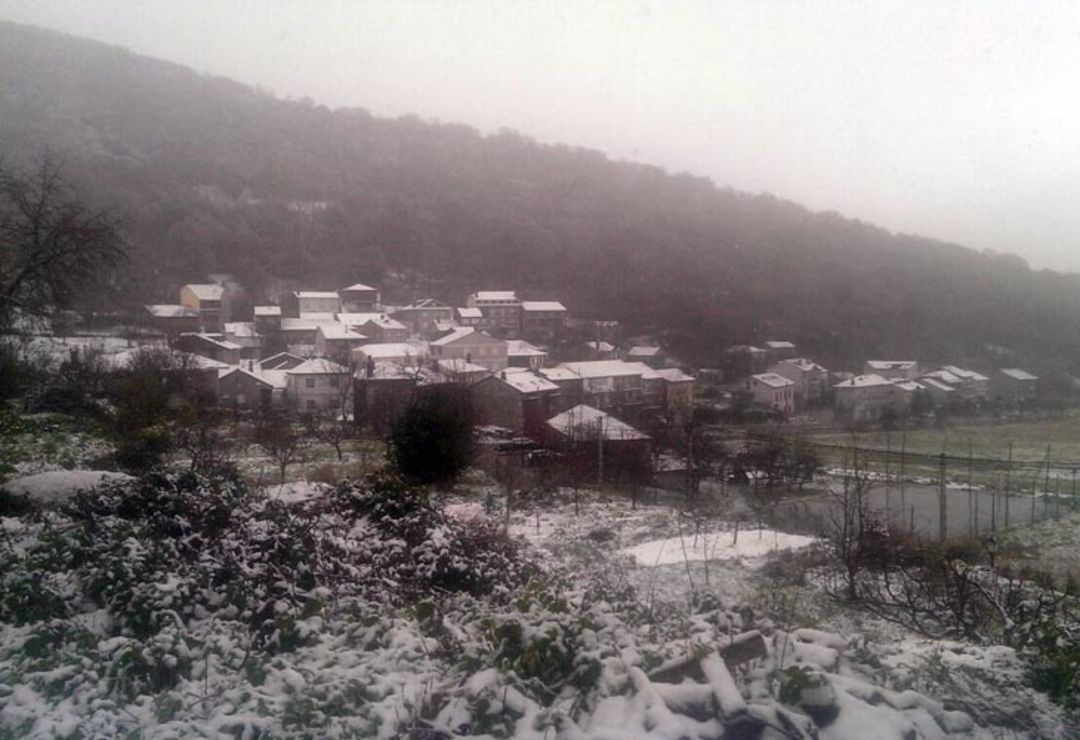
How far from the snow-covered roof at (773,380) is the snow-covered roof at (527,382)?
1.96 m

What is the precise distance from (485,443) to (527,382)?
1104 millimetres

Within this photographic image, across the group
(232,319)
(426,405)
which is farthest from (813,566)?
(232,319)

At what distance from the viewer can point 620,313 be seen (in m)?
7.14

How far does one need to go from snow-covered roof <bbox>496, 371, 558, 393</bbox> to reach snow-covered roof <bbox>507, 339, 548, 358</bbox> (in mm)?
195

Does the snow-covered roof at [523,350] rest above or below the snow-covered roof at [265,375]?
above

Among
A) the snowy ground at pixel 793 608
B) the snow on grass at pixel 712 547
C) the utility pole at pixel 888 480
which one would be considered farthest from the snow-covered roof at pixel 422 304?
the utility pole at pixel 888 480

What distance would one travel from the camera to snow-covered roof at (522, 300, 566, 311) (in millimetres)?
7652

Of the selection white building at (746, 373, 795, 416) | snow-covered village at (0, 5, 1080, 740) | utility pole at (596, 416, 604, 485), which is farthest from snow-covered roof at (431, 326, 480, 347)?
white building at (746, 373, 795, 416)

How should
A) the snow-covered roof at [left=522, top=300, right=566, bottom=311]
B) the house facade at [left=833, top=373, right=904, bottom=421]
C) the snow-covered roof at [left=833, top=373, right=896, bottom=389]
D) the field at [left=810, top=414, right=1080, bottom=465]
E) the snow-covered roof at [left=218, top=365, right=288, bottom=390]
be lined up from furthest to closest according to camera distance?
1. the snow-covered roof at [left=522, top=300, right=566, bottom=311]
2. the snow-covered roof at [left=218, top=365, right=288, bottom=390]
3. the snow-covered roof at [left=833, top=373, right=896, bottom=389]
4. the house facade at [left=833, top=373, right=904, bottom=421]
5. the field at [left=810, top=414, right=1080, bottom=465]

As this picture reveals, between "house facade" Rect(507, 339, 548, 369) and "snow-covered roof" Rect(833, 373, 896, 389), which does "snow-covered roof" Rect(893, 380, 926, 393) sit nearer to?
"snow-covered roof" Rect(833, 373, 896, 389)

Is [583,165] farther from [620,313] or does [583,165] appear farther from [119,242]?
[119,242]

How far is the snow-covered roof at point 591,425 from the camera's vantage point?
660 centimetres

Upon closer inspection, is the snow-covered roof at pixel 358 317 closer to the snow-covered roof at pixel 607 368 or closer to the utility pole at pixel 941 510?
the snow-covered roof at pixel 607 368

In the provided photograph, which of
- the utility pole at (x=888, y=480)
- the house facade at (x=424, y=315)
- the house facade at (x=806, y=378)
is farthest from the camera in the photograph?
the house facade at (x=424, y=315)
